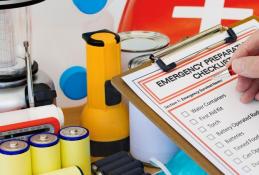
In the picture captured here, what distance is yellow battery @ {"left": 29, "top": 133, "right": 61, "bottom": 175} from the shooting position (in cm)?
73

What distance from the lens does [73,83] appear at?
1064 millimetres

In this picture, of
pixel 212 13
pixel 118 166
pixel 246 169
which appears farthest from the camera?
pixel 212 13

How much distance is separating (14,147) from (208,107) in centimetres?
26

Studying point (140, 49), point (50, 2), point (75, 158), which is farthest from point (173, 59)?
point (50, 2)

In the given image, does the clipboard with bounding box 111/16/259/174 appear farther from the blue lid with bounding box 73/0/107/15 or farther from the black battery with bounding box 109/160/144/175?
the blue lid with bounding box 73/0/107/15

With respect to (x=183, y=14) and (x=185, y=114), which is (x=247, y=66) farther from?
(x=183, y=14)

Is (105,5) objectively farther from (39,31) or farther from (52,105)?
(52,105)

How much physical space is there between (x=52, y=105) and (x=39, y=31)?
0.89 feet

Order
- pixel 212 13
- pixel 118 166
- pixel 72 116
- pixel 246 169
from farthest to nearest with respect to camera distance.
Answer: pixel 212 13
pixel 72 116
pixel 118 166
pixel 246 169

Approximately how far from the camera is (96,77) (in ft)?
2.76

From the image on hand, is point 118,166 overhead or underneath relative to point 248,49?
underneath

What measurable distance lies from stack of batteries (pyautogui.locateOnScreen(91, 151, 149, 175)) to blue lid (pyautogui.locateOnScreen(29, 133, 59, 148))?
7cm

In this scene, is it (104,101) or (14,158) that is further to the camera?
(104,101)

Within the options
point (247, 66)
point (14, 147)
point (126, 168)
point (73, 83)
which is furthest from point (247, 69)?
point (73, 83)
